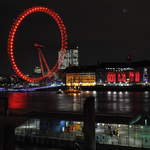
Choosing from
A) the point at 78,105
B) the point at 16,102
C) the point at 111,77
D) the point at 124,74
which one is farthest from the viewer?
the point at 111,77

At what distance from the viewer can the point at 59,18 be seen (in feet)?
142

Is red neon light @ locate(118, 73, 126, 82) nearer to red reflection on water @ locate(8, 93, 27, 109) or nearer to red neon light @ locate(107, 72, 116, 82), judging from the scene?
red neon light @ locate(107, 72, 116, 82)

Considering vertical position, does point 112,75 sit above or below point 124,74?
below

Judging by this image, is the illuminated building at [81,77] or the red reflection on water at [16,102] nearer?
the red reflection on water at [16,102]

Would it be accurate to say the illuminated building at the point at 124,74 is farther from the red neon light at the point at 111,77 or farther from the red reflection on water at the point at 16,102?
the red reflection on water at the point at 16,102

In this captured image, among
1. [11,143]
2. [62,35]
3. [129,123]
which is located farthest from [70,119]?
[62,35]

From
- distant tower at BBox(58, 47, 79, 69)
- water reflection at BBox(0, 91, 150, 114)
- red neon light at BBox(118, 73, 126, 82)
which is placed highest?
distant tower at BBox(58, 47, 79, 69)

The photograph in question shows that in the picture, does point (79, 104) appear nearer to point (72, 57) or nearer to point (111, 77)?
point (111, 77)

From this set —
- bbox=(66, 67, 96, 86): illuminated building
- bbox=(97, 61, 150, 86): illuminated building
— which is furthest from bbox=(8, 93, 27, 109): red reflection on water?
bbox=(66, 67, 96, 86): illuminated building

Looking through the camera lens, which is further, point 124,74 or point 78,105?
point 124,74

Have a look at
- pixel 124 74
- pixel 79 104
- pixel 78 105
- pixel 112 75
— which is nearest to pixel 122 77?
pixel 124 74

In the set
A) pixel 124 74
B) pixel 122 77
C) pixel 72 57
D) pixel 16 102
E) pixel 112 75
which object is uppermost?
pixel 72 57

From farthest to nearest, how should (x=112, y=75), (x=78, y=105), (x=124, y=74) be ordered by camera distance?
1. (x=112, y=75)
2. (x=124, y=74)
3. (x=78, y=105)

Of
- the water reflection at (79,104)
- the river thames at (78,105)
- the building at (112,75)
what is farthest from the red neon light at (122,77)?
the river thames at (78,105)
